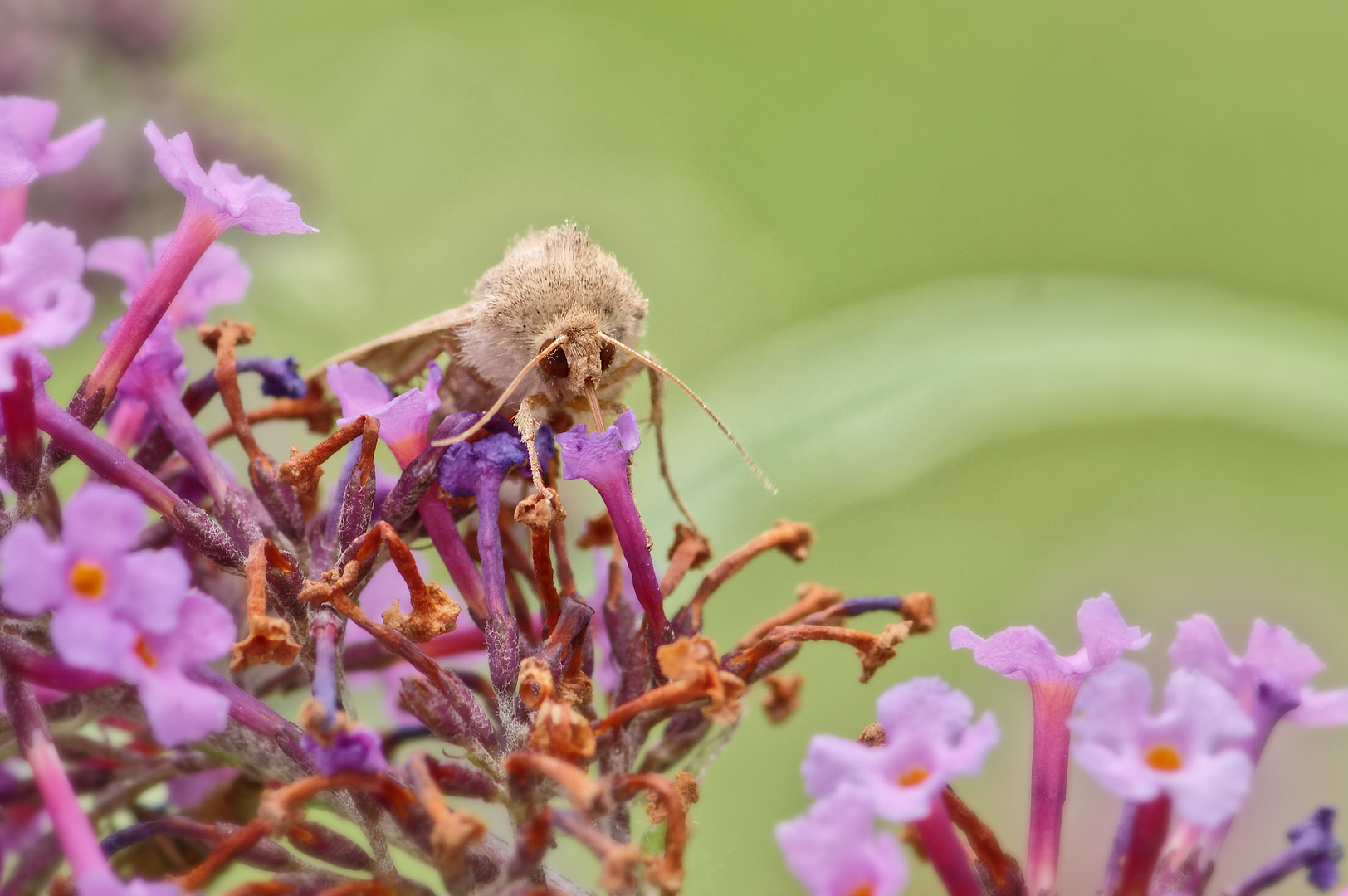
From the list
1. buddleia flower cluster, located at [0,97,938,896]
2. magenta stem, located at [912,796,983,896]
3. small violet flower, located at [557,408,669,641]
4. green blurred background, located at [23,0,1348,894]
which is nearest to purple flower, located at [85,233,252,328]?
buddleia flower cluster, located at [0,97,938,896]

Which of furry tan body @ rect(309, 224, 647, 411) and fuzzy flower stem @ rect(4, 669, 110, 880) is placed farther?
furry tan body @ rect(309, 224, 647, 411)

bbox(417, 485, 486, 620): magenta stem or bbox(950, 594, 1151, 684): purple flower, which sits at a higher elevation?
bbox(417, 485, 486, 620): magenta stem

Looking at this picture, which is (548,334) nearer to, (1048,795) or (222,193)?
(222,193)

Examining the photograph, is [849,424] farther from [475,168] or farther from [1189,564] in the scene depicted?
[475,168]

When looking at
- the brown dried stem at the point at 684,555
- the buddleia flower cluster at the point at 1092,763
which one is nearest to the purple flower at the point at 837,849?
the buddleia flower cluster at the point at 1092,763

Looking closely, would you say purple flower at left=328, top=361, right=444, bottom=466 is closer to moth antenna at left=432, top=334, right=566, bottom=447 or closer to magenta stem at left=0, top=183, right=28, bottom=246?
moth antenna at left=432, top=334, right=566, bottom=447

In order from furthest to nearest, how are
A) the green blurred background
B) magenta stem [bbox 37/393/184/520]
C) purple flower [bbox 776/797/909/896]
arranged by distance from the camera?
the green blurred background
magenta stem [bbox 37/393/184/520]
purple flower [bbox 776/797/909/896]

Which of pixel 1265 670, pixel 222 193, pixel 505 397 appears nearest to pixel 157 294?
pixel 222 193
